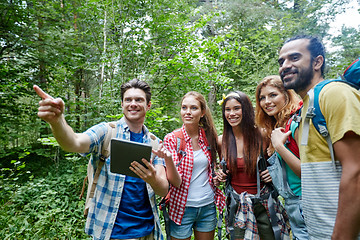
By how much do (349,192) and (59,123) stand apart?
6.18 ft

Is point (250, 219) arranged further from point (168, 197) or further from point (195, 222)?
point (168, 197)

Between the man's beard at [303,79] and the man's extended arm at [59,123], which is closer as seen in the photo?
the man's extended arm at [59,123]

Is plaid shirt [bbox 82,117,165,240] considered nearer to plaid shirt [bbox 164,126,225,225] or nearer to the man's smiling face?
plaid shirt [bbox 164,126,225,225]

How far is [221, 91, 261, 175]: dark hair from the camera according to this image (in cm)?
235

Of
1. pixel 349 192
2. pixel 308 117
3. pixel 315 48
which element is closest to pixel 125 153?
pixel 308 117

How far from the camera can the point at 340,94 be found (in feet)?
3.70

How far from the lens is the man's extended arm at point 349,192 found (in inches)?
40.8

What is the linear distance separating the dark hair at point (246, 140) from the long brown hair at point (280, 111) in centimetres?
10

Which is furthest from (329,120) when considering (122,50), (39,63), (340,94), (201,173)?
(39,63)

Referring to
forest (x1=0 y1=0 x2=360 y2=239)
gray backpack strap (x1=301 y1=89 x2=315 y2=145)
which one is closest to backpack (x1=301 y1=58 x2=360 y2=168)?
gray backpack strap (x1=301 y1=89 x2=315 y2=145)

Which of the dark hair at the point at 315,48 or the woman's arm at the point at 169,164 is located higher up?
the dark hair at the point at 315,48

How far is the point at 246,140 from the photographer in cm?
248

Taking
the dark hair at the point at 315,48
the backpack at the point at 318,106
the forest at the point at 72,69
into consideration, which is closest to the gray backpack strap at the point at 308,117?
the backpack at the point at 318,106

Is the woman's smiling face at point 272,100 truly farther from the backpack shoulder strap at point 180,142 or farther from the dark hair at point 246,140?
the backpack shoulder strap at point 180,142
